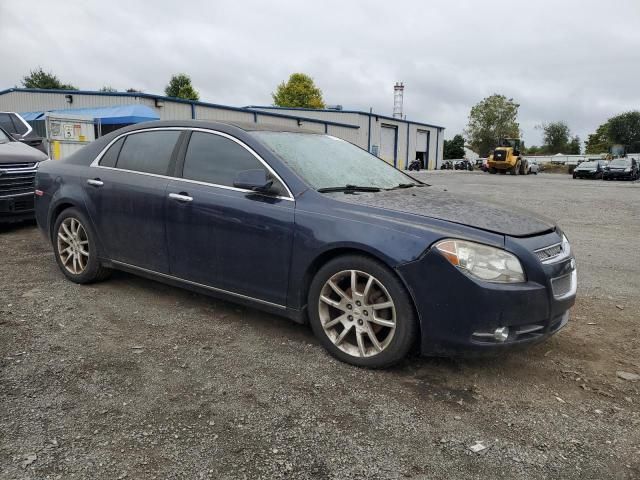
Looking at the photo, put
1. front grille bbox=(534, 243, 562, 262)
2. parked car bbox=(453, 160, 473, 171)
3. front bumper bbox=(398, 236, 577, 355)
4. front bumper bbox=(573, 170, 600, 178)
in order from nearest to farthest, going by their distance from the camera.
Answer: front bumper bbox=(398, 236, 577, 355) < front grille bbox=(534, 243, 562, 262) < front bumper bbox=(573, 170, 600, 178) < parked car bbox=(453, 160, 473, 171)

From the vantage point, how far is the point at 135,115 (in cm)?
2239

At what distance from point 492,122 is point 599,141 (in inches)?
1458

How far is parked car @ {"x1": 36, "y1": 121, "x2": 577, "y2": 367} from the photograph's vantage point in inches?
113

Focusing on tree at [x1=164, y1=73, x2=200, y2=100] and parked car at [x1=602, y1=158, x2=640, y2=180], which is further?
tree at [x1=164, y1=73, x2=200, y2=100]

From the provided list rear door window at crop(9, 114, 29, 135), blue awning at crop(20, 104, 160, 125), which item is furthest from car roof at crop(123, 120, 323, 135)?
blue awning at crop(20, 104, 160, 125)

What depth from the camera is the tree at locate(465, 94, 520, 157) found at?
71750 mm

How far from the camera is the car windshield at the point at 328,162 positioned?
365 centimetres

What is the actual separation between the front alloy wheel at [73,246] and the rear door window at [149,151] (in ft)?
2.50

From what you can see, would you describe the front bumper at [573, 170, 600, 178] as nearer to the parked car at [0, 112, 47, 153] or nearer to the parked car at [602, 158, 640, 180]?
the parked car at [602, 158, 640, 180]

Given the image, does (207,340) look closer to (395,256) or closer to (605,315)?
(395,256)

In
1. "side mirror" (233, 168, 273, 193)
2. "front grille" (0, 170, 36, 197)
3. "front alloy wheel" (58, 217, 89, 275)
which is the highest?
"side mirror" (233, 168, 273, 193)

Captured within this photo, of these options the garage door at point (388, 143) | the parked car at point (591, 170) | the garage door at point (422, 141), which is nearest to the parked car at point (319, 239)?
the parked car at point (591, 170)

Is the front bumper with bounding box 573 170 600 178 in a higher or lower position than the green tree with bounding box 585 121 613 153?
lower

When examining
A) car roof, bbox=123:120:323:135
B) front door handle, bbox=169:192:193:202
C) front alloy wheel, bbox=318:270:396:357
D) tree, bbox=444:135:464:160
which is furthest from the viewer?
tree, bbox=444:135:464:160
